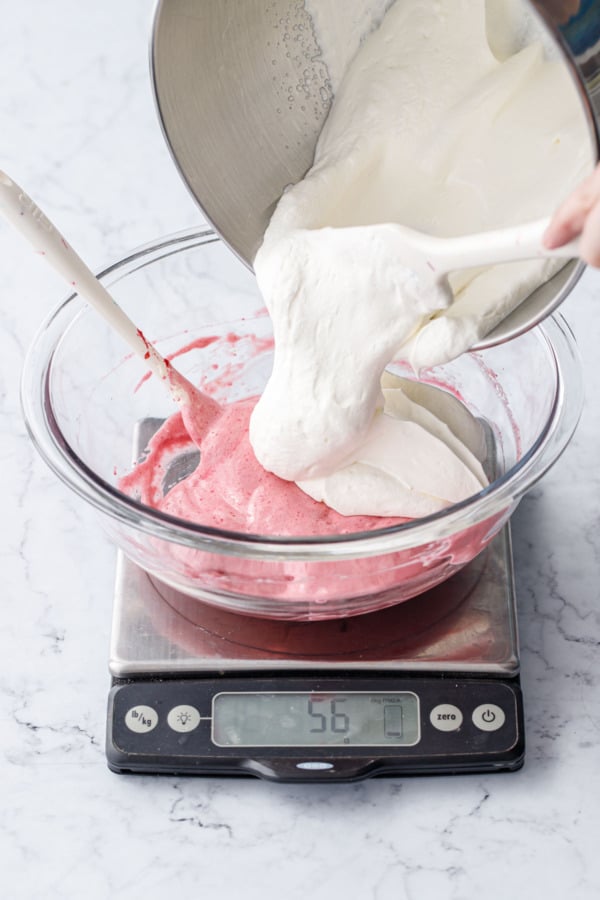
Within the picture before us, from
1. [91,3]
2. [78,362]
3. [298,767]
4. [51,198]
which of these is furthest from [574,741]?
[91,3]

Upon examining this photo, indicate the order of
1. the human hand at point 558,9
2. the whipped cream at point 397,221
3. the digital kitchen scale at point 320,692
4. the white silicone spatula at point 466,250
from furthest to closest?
the digital kitchen scale at point 320,692, the whipped cream at point 397,221, the white silicone spatula at point 466,250, the human hand at point 558,9

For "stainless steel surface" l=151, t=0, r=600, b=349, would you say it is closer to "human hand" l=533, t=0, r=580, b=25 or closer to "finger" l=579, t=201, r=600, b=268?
"finger" l=579, t=201, r=600, b=268

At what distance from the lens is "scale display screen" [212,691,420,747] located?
47.0 inches

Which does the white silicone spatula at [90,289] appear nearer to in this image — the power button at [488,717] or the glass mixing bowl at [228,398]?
the glass mixing bowl at [228,398]

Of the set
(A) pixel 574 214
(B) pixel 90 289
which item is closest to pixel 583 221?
(A) pixel 574 214

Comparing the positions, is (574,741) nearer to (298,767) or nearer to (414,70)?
(298,767)

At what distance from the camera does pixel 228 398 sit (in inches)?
60.3

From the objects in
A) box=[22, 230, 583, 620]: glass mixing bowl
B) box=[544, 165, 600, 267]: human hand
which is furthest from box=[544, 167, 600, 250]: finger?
box=[22, 230, 583, 620]: glass mixing bowl

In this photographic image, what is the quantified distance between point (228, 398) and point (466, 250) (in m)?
0.59

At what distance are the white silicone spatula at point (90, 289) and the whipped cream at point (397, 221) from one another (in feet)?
0.39

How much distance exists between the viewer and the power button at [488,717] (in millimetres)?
1201

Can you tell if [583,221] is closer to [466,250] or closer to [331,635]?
[466,250]

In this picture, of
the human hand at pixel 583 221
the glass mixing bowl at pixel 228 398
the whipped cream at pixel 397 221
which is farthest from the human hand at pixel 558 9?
the glass mixing bowl at pixel 228 398

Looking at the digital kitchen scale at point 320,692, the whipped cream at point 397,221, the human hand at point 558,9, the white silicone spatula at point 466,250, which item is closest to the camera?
the human hand at point 558,9
